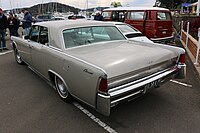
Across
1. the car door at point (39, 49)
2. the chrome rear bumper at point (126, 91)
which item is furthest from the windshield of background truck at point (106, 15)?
the chrome rear bumper at point (126, 91)

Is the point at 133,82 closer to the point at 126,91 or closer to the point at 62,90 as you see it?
the point at 126,91

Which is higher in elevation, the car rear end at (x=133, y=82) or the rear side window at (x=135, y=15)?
the rear side window at (x=135, y=15)

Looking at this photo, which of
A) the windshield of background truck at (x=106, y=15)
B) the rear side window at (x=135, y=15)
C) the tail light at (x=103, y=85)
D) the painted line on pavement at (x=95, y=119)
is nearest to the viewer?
the tail light at (x=103, y=85)

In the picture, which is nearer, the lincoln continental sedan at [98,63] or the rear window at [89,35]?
the lincoln continental sedan at [98,63]

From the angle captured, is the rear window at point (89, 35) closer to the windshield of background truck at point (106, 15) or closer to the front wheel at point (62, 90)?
the front wheel at point (62, 90)

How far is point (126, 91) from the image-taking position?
112 inches

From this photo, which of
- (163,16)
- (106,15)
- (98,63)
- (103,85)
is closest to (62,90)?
(98,63)

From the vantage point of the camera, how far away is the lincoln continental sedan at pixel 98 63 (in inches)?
109

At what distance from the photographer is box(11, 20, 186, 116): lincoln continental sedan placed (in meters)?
2.77

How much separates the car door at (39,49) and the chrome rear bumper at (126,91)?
1.96 m

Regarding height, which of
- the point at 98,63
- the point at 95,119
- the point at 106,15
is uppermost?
the point at 106,15

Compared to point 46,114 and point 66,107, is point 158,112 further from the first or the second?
point 46,114

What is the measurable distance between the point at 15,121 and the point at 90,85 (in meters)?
1.53

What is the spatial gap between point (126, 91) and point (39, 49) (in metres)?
2.37
